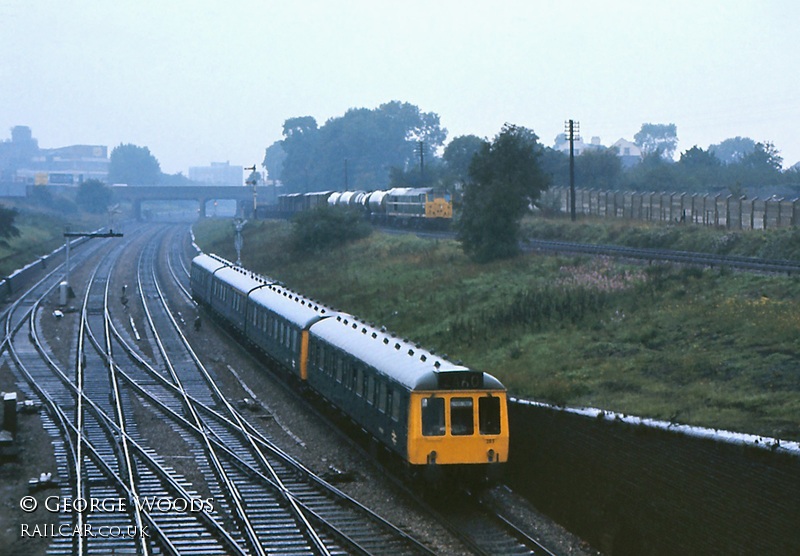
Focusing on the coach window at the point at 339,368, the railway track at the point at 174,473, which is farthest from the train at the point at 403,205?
the coach window at the point at 339,368

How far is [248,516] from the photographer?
17172mm

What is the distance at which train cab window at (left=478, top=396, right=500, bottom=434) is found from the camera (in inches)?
691

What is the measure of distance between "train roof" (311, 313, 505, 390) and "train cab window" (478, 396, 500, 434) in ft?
0.83

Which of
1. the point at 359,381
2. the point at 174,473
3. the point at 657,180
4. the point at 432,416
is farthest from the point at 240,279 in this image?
the point at 657,180

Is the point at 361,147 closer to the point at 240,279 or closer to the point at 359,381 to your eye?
the point at 240,279

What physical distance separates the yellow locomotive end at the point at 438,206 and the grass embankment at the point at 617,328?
67.9ft

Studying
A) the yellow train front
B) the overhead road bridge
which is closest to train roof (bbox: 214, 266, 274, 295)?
the yellow train front

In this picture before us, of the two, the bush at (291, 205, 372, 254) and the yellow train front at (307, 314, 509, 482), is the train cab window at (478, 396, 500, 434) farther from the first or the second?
the bush at (291, 205, 372, 254)

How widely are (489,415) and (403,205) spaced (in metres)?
61.6

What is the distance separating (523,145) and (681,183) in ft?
171

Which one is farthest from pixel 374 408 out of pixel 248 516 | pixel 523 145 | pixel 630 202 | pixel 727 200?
pixel 630 202

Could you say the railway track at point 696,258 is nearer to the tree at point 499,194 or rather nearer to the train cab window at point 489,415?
the tree at point 499,194

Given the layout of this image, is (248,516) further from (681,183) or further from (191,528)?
(681,183)

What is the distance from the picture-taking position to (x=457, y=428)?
17.4 meters
